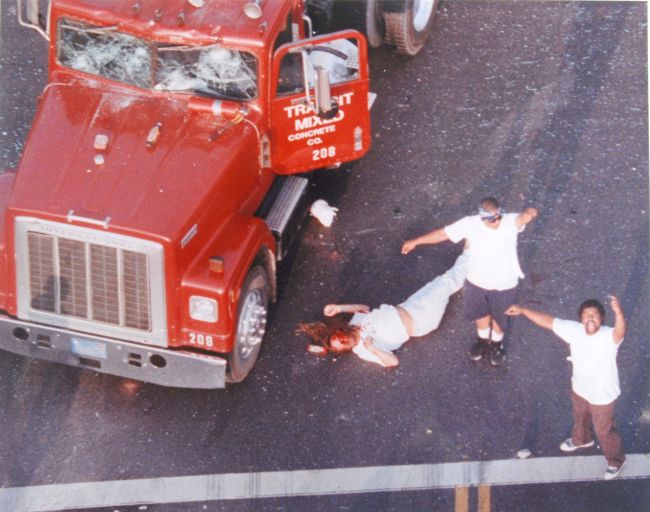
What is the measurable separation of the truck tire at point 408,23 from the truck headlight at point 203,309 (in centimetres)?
457

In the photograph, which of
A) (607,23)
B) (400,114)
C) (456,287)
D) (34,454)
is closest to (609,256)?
(456,287)

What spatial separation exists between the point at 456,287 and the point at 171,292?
2.73 meters

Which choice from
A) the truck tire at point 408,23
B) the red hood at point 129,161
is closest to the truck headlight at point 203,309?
the red hood at point 129,161

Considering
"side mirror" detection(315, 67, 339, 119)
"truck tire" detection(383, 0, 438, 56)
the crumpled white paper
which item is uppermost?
"side mirror" detection(315, 67, 339, 119)

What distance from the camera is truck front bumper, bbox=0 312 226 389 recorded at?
8.09 meters

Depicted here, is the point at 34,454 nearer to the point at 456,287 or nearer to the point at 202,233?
the point at 202,233

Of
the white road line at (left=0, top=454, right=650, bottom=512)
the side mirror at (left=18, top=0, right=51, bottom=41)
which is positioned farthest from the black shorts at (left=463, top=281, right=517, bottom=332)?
the side mirror at (left=18, top=0, right=51, bottom=41)

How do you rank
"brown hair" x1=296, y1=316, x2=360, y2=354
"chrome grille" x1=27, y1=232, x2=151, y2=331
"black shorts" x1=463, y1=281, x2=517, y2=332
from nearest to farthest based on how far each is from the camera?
1. "chrome grille" x1=27, y1=232, x2=151, y2=331
2. "black shorts" x1=463, y1=281, x2=517, y2=332
3. "brown hair" x1=296, y1=316, x2=360, y2=354

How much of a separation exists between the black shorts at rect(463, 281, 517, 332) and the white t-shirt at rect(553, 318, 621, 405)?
28.4 inches

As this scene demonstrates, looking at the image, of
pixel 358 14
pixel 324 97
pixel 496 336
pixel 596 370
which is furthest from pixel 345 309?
pixel 358 14

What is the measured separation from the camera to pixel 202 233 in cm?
812

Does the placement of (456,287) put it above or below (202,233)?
below

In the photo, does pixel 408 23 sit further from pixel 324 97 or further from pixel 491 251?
pixel 491 251

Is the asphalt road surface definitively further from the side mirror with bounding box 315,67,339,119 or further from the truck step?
the side mirror with bounding box 315,67,339,119
